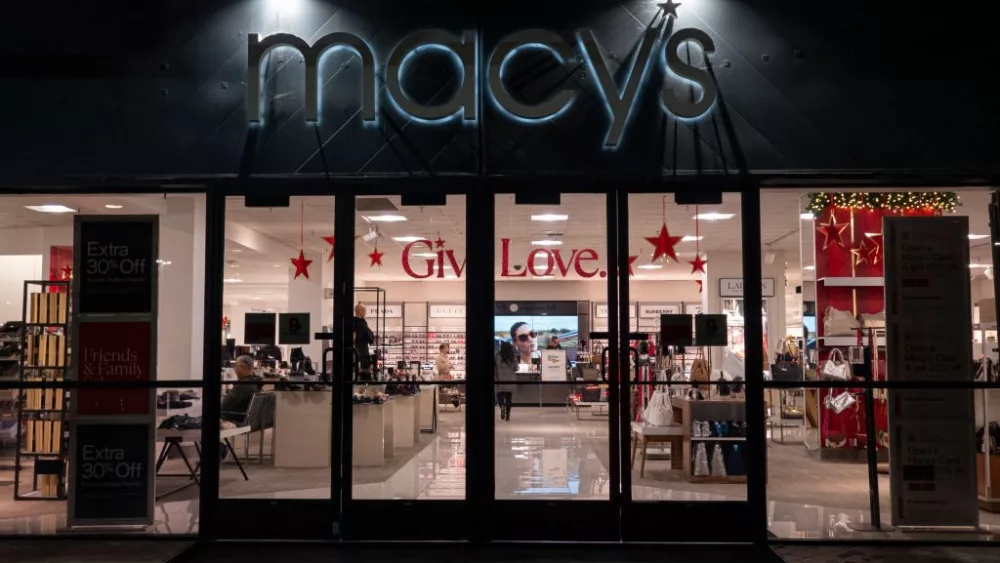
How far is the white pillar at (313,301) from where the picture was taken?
5699 mm

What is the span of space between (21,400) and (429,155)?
181 inches

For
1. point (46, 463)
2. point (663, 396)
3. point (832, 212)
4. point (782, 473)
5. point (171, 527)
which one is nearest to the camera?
point (171, 527)

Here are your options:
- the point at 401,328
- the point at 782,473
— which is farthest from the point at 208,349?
the point at 782,473

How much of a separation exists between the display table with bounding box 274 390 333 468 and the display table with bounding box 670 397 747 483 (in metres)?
3.20

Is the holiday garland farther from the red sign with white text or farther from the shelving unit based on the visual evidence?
the shelving unit

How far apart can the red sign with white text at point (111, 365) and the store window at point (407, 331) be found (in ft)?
4.91

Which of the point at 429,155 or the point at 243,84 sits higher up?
the point at 243,84

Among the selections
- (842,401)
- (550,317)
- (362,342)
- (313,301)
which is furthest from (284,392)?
(842,401)

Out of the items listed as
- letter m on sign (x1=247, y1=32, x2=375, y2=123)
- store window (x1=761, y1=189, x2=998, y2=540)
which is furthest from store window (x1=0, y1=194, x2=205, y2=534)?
store window (x1=761, y1=189, x2=998, y2=540)

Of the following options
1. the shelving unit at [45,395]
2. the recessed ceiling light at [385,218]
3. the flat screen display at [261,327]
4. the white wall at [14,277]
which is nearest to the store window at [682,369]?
the recessed ceiling light at [385,218]

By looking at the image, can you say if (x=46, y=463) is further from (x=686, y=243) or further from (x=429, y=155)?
(x=686, y=243)

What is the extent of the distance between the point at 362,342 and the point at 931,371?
Result: 3.98 meters

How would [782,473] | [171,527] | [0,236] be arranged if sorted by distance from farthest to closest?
[0,236]
[782,473]
[171,527]

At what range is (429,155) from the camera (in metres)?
5.43
